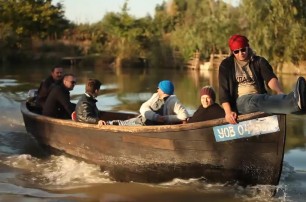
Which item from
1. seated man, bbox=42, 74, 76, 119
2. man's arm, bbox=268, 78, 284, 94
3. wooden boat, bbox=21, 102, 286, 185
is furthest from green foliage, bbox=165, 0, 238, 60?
man's arm, bbox=268, 78, 284, 94

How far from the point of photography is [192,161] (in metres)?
6.00

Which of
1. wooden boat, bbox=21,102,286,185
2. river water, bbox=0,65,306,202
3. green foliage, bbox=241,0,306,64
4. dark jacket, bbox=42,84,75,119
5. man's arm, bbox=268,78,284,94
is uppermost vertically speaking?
green foliage, bbox=241,0,306,64

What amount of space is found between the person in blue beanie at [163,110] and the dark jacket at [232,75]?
137 cm

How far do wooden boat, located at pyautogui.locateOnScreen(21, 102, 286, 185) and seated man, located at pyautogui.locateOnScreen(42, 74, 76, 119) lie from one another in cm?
100

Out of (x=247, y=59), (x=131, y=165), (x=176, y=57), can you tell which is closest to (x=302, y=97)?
(x=247, y=59)

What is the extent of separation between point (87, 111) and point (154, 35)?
36.5 meters

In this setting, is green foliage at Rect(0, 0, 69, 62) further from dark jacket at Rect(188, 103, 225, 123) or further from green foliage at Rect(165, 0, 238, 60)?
dark jacket at Rect(188, 103, 225, 123)

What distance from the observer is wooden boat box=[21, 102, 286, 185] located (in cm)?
554

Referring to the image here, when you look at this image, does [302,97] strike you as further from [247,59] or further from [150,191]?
[150,191]

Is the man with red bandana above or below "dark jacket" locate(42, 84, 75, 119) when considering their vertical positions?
A: above

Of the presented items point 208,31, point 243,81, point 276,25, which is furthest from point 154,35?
point 243,81

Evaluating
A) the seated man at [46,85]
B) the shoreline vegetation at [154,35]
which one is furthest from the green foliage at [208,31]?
the seated man at [46,85]

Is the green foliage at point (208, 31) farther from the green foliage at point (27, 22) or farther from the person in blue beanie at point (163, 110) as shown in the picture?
the person in blue beanie at point (163, 110)

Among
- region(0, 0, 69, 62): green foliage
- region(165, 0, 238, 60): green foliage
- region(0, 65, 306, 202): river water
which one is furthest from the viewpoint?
region(0, 0, 69, 62): green foliage
